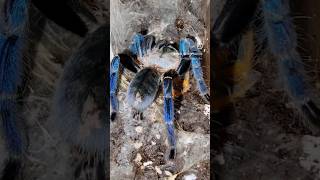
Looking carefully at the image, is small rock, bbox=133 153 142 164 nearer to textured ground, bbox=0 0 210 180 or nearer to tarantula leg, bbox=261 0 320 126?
textured ground, bbox=0 0 210 180

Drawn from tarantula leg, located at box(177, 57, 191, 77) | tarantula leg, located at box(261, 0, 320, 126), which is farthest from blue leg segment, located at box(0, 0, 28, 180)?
tarantula leg, located at box(261, 0, 320, 126)

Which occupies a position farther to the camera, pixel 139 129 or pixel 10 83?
pixel 139 129

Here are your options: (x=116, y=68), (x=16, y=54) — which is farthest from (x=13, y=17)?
(x=116, y=68)

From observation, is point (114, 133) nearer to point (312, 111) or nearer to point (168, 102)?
point (168, 102)

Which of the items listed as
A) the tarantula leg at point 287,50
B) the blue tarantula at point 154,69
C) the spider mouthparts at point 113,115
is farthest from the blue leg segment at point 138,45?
the tarantula leg at point 287,50

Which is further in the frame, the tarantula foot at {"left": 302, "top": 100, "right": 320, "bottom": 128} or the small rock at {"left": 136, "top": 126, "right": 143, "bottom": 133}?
the small rock at {"left": 136, "top": 126, "right": 143, "bottom": 133}

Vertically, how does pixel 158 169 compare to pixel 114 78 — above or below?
below
